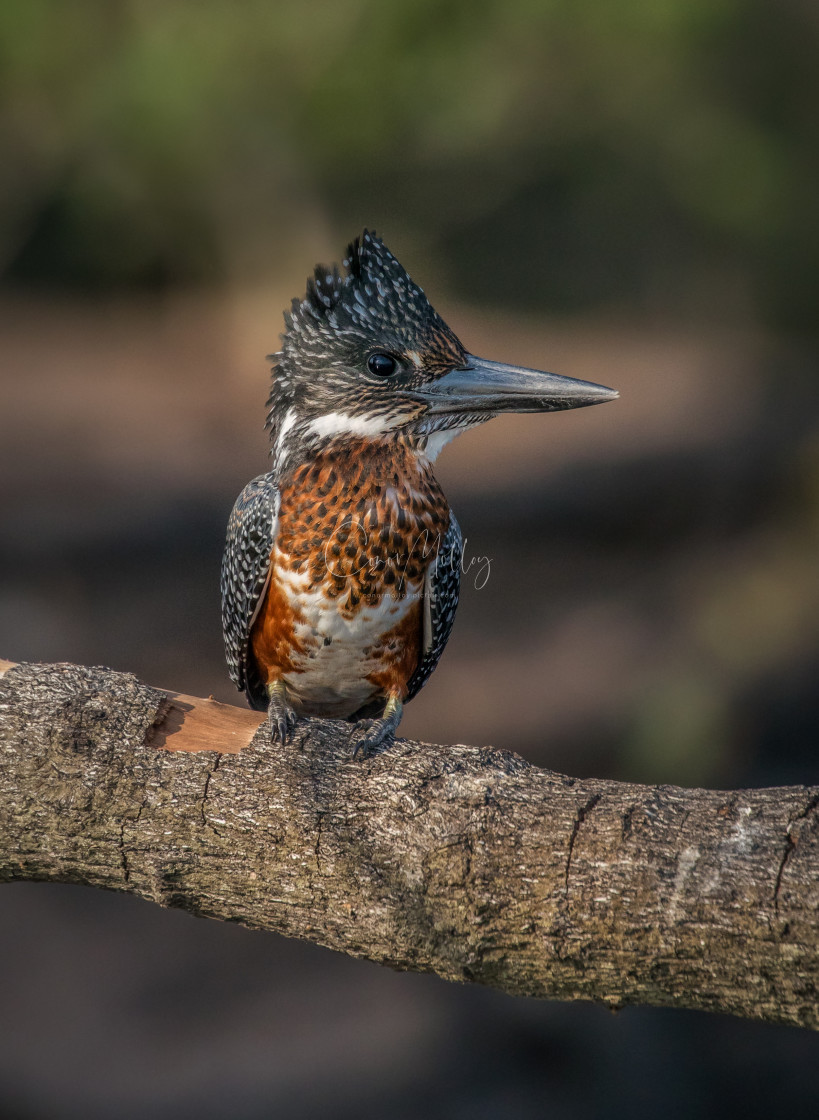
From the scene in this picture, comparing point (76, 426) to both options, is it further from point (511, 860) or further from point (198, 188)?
point (511, 860)

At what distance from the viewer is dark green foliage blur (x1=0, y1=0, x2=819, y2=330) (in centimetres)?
1295

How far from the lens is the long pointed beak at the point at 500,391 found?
12.6 ft

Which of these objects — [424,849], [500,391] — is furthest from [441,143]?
[424,849]

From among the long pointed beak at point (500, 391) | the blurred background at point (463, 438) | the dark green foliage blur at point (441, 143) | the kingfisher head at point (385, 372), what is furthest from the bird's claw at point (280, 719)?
the dark green foliage blur at point (441, 143)

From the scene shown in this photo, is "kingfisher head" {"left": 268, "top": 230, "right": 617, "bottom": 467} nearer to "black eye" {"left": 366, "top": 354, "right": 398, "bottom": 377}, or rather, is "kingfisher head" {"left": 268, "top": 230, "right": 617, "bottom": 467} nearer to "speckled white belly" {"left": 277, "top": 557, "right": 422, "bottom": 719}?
"black eye" {"left": 366, "top": 354, "right": 398, "bottom": 377}

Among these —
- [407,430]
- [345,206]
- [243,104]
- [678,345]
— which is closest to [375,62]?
[243,104]

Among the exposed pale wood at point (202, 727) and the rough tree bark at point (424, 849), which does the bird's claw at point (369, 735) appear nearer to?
the rough tree bark at point (424, 849)

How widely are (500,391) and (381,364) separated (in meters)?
0.43

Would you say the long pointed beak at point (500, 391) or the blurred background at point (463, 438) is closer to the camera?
the long pointed beak at point (500, 391)

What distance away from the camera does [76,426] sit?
44.1ft

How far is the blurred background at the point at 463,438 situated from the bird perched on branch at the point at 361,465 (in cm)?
469

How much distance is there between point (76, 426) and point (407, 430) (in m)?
10.4

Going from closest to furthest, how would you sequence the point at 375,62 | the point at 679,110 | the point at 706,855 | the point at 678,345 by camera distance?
1. the point at 706,855
2. the point at 375,62
3. the point at 679,110
4. the point at 678,345

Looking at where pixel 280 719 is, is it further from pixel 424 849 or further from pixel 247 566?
pixel 424 849
